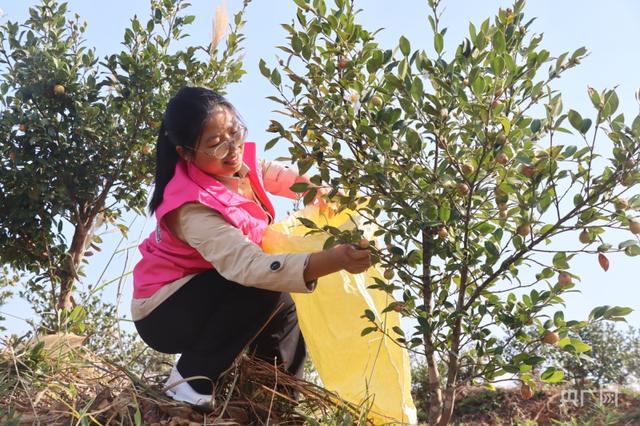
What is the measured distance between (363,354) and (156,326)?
A: 0.79m

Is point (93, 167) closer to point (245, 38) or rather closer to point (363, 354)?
point (245, 38)

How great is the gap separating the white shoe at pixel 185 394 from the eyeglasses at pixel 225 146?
0.81 m

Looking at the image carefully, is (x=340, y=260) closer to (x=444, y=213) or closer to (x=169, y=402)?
(x=444, y=213)

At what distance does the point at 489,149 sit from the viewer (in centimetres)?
200

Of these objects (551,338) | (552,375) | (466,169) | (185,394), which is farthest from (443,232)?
(185,394)

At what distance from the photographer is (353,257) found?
2.09 meters

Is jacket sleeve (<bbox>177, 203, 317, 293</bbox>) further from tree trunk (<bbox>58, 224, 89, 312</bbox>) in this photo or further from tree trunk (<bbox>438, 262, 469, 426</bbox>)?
tree trunk (<bbox>58, 224, 89, 312</bbox>)

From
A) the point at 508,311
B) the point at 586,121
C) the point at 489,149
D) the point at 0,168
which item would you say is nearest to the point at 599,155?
the point at 586,121

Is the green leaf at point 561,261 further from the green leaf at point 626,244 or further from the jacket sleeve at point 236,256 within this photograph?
the jacket sleeve at point 236,256

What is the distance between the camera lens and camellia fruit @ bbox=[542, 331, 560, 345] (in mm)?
2049

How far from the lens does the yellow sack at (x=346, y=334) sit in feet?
9.04

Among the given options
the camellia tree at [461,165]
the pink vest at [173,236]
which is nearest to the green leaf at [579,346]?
the camellia tree at [461,165]

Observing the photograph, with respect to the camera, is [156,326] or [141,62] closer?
[156,326]

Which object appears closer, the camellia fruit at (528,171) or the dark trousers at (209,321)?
the camellia fruit at (528,171)
